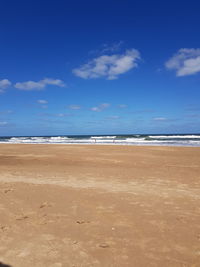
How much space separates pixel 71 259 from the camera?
308 centimetres

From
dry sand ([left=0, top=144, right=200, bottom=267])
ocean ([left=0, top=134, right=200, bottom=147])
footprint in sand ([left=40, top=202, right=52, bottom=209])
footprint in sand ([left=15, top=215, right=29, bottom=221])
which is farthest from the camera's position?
ocean ([left=0, top=134, right=200, bottom=147])

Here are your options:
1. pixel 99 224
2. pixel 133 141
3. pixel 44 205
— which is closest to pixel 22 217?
pixel 44 205

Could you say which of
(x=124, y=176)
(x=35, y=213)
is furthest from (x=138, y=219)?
(x=124, y=176)

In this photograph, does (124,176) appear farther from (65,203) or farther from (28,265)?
(28,265)

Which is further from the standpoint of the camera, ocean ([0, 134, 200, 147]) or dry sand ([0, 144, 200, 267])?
ocean ([0, 134, 200, 147])

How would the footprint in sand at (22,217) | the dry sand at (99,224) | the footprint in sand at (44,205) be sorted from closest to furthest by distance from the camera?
the dry sand at (99,224) < the footprint in sand at (22,217) < the footprint in sand at (44,205)

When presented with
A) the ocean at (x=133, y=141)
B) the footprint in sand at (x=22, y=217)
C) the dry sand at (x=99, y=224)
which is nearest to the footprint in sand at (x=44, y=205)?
the dry sand at (x=99, y=224)

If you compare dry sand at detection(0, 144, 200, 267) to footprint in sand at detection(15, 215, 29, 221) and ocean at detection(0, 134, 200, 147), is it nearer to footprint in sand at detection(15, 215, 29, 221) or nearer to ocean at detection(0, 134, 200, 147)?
footprint in sand at detection(15, 215, 29, 221)

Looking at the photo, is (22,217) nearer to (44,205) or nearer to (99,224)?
A: (44,205)

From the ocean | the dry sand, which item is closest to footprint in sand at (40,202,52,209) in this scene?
the dry sand

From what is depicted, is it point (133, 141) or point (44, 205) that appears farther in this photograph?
point (133, 141)

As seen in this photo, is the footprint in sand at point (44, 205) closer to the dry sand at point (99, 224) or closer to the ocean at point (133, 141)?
the dry sand at point (99, 224)

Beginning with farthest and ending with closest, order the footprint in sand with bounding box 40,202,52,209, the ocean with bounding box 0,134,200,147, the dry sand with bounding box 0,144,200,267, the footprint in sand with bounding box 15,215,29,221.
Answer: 1. the ocean with bounding box 0,134,200,147
2. the footprint in sand with bounding box 40,202,52,209
3. the footprint in sand with bounding box 15,215,29,221
4. the dry sand with bounding box 0,144,200,267

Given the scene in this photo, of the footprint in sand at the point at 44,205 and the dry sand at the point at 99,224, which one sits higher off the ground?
the footprint in sand at the point at 44,205
